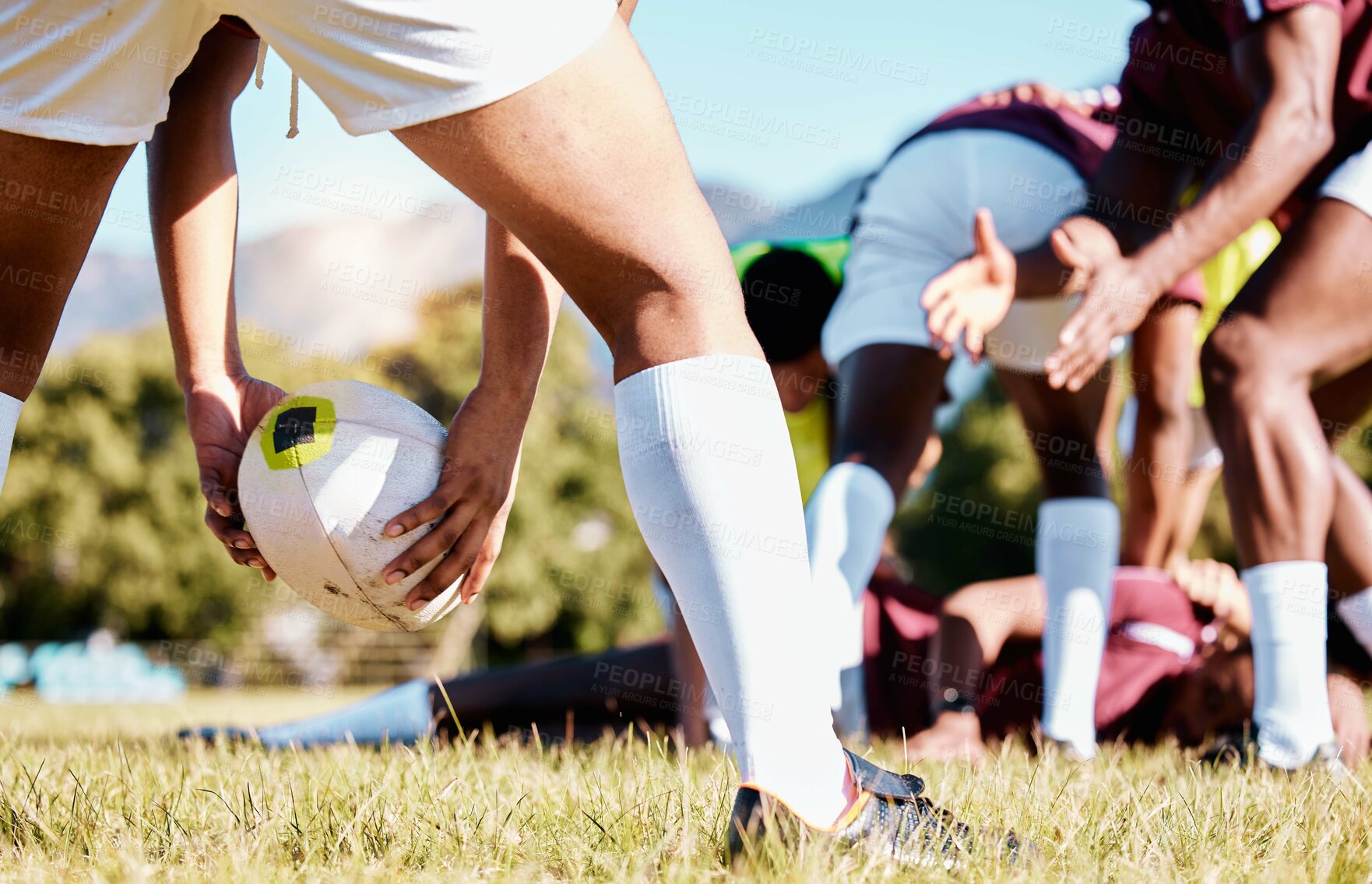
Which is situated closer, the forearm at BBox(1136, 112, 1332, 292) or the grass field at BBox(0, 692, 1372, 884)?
the grass field at BBox(0, 692, 1372, 884)

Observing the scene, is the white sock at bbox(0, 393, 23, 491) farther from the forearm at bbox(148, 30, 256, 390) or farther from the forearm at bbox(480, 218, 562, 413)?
the forearm at bbox(480, 218, 562, 413)

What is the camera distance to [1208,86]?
13.0ft

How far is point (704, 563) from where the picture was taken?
1515 millimetres

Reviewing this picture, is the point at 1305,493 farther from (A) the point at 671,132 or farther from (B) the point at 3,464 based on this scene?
(B) the point at 3,464

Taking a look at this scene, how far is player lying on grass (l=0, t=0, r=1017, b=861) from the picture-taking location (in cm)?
141

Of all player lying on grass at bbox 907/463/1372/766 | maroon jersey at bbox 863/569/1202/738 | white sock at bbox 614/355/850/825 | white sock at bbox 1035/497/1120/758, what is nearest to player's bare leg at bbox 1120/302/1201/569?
A: player lying on grass at bbox 907/463/1372/766

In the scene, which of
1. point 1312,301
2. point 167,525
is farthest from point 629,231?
point 167,525

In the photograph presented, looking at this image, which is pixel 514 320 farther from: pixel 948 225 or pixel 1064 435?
pixel 1064 435

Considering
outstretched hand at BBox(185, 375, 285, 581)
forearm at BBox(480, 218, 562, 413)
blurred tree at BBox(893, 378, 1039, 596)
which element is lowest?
blurred tree at BBox(893, 378, 1039, 596)

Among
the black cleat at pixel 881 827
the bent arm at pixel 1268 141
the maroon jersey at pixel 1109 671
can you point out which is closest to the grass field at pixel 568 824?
the black cleat at pixel 881 827

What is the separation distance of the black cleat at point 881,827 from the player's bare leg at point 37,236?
131 centimetres

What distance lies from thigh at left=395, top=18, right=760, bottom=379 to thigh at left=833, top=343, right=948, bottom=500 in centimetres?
233

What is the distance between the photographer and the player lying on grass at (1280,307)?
2.90 meters

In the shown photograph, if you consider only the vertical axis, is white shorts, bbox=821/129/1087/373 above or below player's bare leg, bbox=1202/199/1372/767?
above
